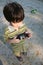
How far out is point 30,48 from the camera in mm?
3445

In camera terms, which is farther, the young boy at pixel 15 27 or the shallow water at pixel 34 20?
the shallow water at pixel 34 20

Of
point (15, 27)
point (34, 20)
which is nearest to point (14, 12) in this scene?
point (15, 27)

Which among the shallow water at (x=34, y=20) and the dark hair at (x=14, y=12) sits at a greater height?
the dark hair at (x=14, y=12)

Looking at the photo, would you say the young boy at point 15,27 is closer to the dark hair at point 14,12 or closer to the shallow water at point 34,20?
the dark hair at point 14,12

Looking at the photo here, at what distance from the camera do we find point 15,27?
269 centimetres

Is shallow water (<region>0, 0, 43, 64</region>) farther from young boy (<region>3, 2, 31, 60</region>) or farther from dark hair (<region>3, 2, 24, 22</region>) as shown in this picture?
dark hair (<region>3, 2, 24, 22</region>)

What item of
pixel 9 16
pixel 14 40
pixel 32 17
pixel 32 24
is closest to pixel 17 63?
pixel 14 40

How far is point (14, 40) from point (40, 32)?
1224mm

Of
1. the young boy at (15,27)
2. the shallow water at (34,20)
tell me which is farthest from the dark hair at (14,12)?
the shallow water at (34,20)

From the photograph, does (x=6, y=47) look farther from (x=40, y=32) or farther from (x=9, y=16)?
(x=9, y=16)

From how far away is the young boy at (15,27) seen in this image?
2.47m

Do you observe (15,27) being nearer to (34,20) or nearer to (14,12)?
(14,12)

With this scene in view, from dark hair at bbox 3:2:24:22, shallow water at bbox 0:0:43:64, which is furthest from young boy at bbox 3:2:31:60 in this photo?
shallow water at bbox 0:0:43:64

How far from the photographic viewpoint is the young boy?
8.11 ft
